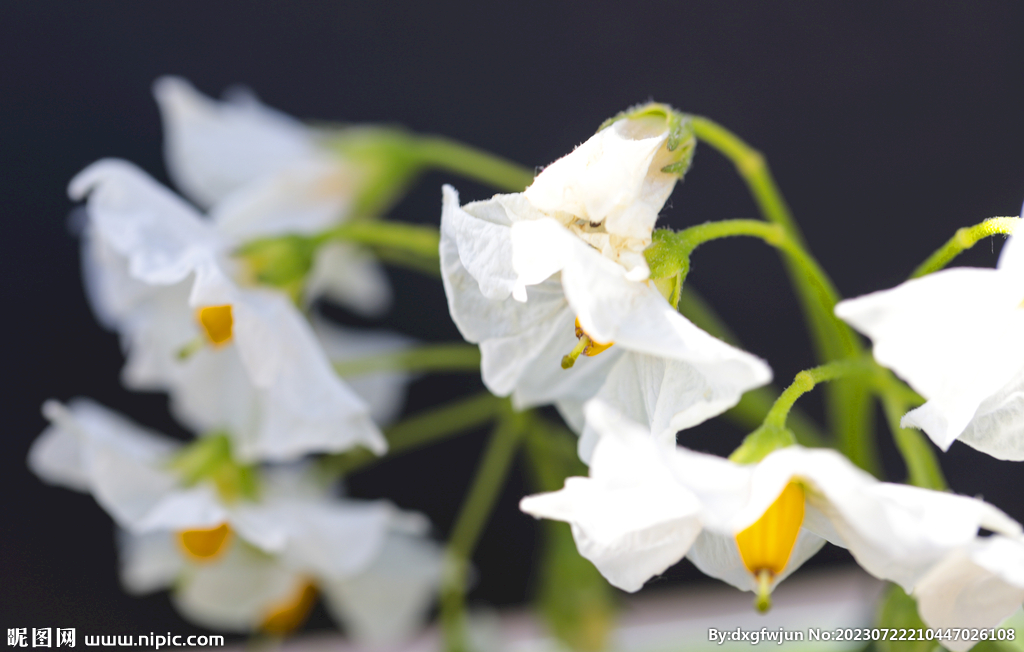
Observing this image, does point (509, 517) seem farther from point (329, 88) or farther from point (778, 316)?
point (329, 88)

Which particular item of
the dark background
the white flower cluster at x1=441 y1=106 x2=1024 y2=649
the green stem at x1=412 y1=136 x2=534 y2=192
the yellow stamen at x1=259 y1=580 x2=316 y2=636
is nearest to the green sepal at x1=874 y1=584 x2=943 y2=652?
the white flower cluster at x1=441 y1=106 x2=1024 y2=649

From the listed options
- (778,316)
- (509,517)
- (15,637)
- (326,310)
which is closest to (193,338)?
(15,637)

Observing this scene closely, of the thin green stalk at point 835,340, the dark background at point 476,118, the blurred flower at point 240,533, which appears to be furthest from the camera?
the dark background at point 476,118

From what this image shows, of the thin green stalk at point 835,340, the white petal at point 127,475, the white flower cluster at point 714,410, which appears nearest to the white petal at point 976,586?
the white flower cluster at point 714,410

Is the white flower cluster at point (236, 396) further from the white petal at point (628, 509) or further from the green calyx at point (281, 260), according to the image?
the white petal at point (628, 509)

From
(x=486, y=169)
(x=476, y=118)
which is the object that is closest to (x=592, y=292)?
(x=486, y=169)
